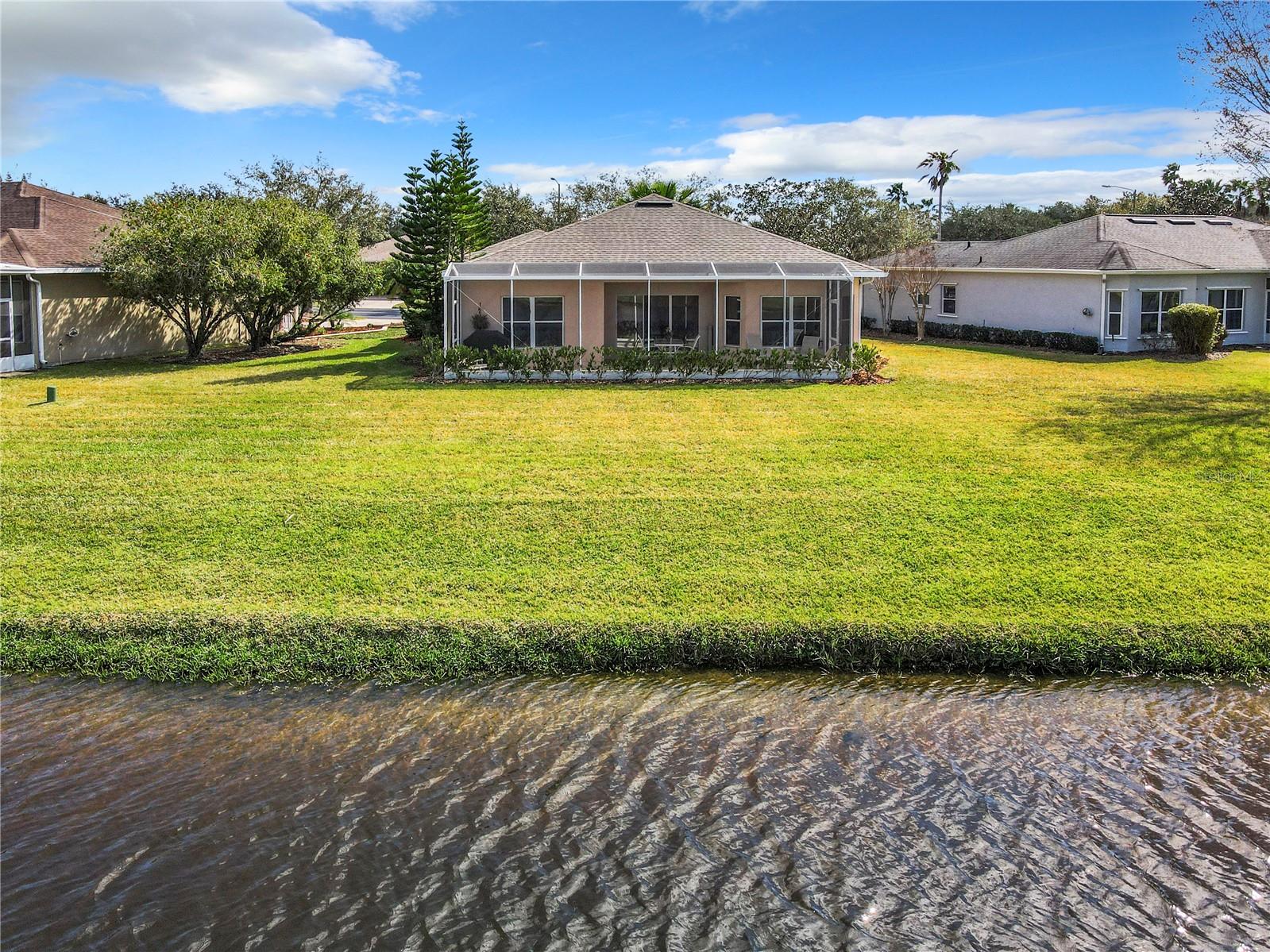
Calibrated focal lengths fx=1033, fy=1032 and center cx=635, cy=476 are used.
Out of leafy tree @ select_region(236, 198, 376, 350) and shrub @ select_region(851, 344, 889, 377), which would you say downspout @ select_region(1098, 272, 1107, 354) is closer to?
shrub @ select_region(851, 344, 889, 377)

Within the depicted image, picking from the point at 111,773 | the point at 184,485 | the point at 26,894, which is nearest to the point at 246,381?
the point at 184,485

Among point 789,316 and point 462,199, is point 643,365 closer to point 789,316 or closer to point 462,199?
point 789,316

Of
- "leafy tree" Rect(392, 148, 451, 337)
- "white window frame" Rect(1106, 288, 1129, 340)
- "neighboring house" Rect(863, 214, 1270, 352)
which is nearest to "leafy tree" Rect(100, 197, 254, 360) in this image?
"leafy tree" Rect(392, 148, 451, 337)

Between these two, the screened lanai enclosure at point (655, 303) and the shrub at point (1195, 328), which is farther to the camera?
the shrub at point (1195, 328)

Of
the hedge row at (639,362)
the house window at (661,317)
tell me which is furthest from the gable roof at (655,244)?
the hedge row at (639,362)

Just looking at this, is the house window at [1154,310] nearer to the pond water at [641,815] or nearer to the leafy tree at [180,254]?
the pond water at [641,815]

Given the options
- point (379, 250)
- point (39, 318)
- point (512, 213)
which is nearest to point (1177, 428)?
point (39, 318)

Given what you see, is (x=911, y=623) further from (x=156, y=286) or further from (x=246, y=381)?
(x=156, y=286)
